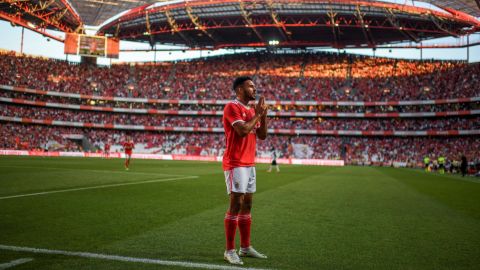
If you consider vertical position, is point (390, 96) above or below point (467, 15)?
below

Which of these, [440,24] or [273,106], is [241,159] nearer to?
[440,24]

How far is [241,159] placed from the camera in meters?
5.23

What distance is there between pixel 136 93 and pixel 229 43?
19.0 metres

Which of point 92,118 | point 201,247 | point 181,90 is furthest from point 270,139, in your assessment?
point 201,247

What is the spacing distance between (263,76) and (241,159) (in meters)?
65.1

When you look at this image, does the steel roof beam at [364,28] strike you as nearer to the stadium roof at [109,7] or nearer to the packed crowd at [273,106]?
the stadium roof at [109,7]

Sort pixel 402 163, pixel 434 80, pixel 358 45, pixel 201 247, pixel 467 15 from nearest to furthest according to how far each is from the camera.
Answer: pixel 201 247 → pixel 467 15 → pixel 402 163 → pixel 434 80 → pixel 358 45

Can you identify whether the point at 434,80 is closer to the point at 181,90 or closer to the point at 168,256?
the point at 181,90

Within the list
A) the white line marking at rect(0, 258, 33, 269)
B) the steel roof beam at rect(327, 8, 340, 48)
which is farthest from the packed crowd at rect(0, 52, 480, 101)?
the white line marking at rect(0, 258, 33, 269)

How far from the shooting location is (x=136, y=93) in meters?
69.7

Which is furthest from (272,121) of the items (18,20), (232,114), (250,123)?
(250,123)

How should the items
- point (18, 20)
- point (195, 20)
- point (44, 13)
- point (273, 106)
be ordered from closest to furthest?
1. point (44, 13)
2. point (195, 20)
3. point (18, 20)
4. point (273, 106)

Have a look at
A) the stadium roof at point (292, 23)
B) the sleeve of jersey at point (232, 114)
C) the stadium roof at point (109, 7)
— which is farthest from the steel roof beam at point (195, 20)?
the sleeve of jersey at point (232, 114)

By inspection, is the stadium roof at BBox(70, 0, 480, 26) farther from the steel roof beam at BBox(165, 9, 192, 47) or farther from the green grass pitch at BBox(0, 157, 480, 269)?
the green grass pitch at BBox(0, 157, 480, 269)
